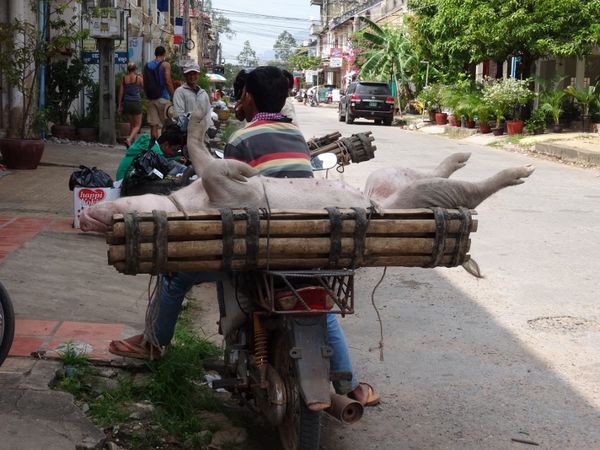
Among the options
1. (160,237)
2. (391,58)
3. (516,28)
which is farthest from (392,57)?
(160,237)

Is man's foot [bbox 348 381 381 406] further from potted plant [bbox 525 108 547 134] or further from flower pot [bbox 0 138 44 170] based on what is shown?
potted plant [bbox 525 108 547 134]

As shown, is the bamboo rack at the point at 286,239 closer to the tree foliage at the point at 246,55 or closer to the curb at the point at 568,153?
the curb at the point at 568,153

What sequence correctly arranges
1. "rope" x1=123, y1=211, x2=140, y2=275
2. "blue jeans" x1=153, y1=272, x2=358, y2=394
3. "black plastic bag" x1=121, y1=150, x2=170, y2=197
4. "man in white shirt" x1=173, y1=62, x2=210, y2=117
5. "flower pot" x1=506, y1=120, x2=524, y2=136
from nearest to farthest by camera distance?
"rope" x1=123, y1=211, x2=140, y2=275 < "blue jeans" x1=153, y1=272, x2=358, y2=394 < "black plastic bag" x1=121, y1=150, x2=170, y2=197 < "man in white shirt" x1=173, y1=62, x2=210, y2=117 < "flower pot" x1=506, y1=120, x2=524, y2=136

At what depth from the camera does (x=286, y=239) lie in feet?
10.8

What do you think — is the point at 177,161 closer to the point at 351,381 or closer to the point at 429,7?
the point at 351,381

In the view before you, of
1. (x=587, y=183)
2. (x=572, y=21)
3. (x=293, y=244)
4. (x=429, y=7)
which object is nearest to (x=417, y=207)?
(x=293, y=244)

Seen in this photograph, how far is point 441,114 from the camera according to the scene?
32.6m

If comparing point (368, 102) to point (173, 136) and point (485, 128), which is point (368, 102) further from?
point (173, 136)

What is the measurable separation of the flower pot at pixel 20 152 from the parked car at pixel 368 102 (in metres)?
23.4

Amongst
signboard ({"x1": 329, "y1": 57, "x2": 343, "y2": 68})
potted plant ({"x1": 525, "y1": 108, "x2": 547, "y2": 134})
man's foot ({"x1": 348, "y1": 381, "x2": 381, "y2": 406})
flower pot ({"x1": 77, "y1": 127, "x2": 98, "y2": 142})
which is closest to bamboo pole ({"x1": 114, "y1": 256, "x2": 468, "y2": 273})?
man's foot ({"x1": 348, "y1": 381, "x2": 381, "y2": 406})

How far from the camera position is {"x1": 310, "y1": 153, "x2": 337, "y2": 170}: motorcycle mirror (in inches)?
251

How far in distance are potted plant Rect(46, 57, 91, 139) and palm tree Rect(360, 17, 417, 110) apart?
2278 cm

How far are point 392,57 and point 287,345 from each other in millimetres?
37288

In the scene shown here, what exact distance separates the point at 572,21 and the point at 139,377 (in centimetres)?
2155
